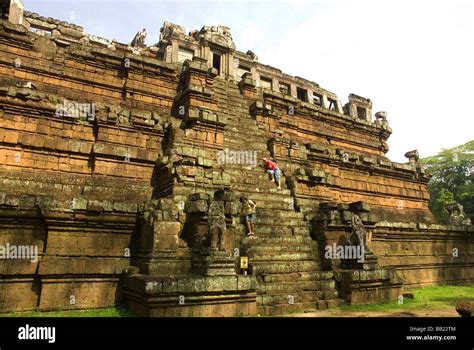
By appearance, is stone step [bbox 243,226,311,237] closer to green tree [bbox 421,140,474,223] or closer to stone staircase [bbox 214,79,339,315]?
stone staircase [bbox 214,79,339,315]

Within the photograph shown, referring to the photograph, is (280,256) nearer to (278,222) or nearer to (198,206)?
(278,222)

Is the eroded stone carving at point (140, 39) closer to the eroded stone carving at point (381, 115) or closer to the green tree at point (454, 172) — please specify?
the eroded stone carving at point (381, 115)

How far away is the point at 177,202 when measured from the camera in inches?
344

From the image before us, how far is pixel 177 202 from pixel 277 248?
3.12 meters

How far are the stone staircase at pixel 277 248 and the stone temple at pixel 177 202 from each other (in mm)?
42

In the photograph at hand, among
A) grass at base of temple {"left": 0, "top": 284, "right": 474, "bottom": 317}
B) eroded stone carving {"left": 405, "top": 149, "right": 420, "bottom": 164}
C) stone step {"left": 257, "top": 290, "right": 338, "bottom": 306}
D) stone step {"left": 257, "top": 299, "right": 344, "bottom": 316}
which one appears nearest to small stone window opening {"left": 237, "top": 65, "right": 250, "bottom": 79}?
eroded stone carving {"left": 405, "top": 149, "right": 420, "bottom": 164}

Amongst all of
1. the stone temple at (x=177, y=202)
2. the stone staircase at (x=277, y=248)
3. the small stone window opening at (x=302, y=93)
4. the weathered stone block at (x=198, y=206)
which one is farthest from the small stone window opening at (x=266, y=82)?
the weathered stone block at (x=198, y=206)

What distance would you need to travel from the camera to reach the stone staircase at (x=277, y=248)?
8433mm

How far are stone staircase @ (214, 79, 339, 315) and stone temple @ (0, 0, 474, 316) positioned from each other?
0.04 metres

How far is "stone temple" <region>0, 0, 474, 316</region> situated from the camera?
24.4 feet

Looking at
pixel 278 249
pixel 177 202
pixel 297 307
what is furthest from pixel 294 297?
pixel 177 202

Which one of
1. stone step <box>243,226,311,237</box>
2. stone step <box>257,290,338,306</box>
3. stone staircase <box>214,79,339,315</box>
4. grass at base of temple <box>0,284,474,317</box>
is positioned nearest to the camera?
grass at base of temple <box>0,284,474,317</box>

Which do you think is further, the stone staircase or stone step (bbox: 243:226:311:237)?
stone step (bbox: 243:226:311:237)
